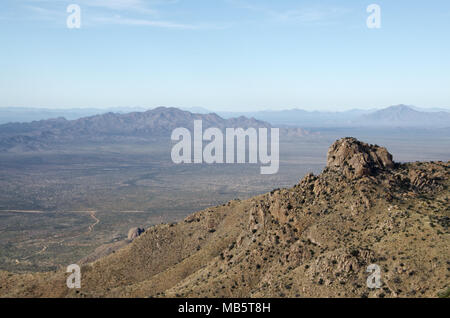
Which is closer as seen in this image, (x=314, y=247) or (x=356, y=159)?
(x=314, y=247)

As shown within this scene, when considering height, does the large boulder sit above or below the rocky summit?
above

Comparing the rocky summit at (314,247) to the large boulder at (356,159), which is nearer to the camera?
the rocky summit at (314,247)

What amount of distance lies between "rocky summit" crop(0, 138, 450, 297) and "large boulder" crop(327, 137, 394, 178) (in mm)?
93

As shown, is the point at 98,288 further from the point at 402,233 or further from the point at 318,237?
the point at 402,233

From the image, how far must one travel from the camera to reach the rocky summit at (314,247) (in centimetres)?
2753

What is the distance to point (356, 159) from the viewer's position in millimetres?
37094

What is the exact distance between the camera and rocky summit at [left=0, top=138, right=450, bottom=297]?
27531 millimetres

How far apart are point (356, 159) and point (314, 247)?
9441mm

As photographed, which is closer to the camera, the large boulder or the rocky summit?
the rocky summit

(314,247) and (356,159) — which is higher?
(356,159)

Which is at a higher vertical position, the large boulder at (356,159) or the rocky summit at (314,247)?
the large boulder at (356,159)

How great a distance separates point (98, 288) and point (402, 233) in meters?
23.3

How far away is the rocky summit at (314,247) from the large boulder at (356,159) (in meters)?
0.09
